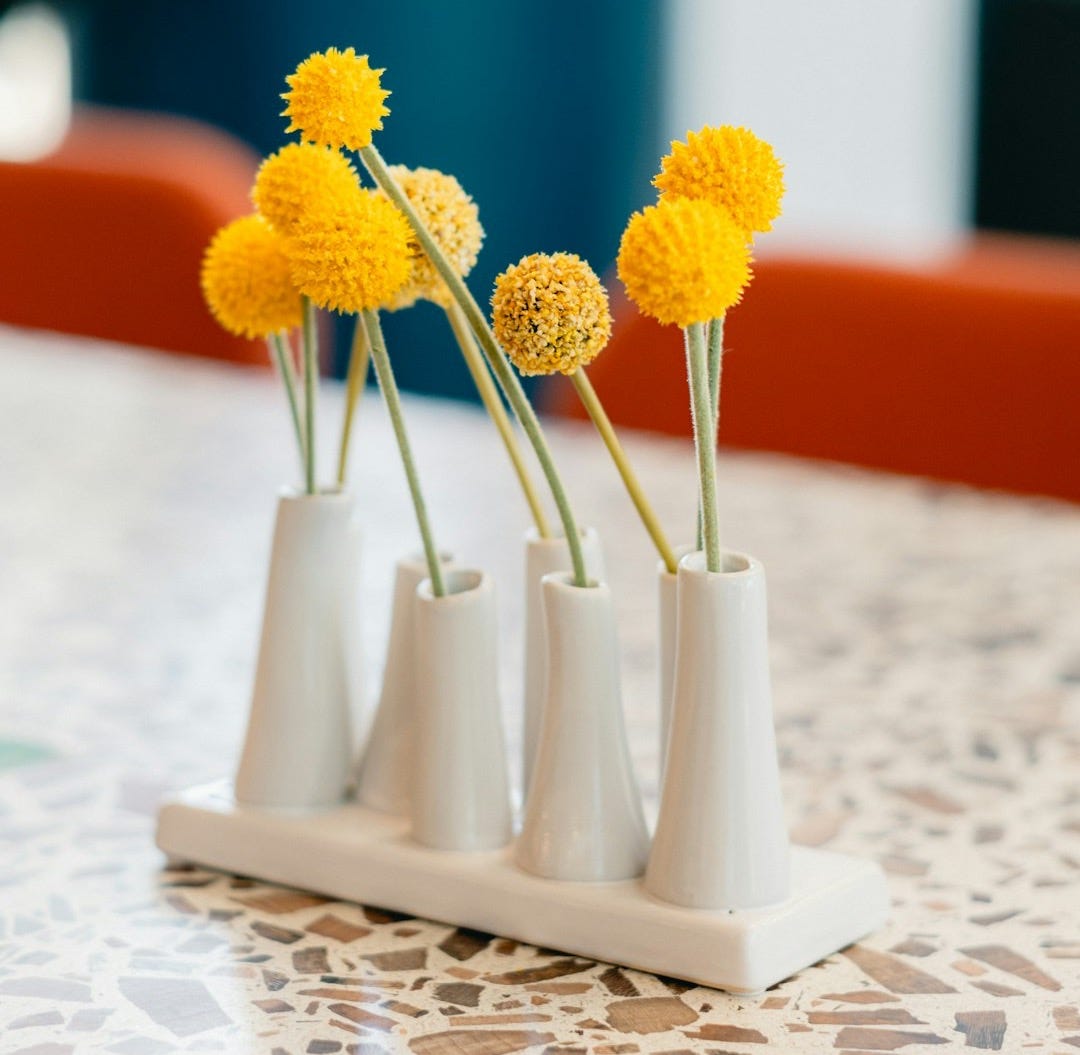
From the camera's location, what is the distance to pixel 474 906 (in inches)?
26.0

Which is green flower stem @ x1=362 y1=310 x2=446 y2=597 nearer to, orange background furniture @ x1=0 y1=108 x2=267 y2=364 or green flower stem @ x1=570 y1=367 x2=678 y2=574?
green flower stem @ x1=570 y1=367 x2=678 y2=574

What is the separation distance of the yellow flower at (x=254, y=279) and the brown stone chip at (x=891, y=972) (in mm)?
305

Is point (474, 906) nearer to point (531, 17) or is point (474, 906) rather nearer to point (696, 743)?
point (696, 743)

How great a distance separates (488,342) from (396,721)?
169 mm

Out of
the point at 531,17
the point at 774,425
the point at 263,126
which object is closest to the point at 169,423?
the point at 774,425

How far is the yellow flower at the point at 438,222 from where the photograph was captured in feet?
2.06

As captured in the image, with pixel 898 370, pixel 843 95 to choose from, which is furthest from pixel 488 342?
pixel 843 95

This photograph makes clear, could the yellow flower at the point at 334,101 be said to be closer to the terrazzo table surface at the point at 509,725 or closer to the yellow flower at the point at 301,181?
the yellow flower at the point at 301,181

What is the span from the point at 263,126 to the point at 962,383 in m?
2.86

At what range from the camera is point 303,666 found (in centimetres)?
72

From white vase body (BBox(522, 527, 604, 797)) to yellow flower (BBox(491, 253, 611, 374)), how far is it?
0.13 metres

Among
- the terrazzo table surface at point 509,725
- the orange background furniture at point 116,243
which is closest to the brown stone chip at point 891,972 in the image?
the terrazzo table surface at point 509,725

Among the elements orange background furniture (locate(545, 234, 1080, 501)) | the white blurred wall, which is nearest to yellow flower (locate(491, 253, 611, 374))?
orange background furniture (locate(545, 234, 1080, 501))

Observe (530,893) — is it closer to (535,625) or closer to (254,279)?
(535,625)
